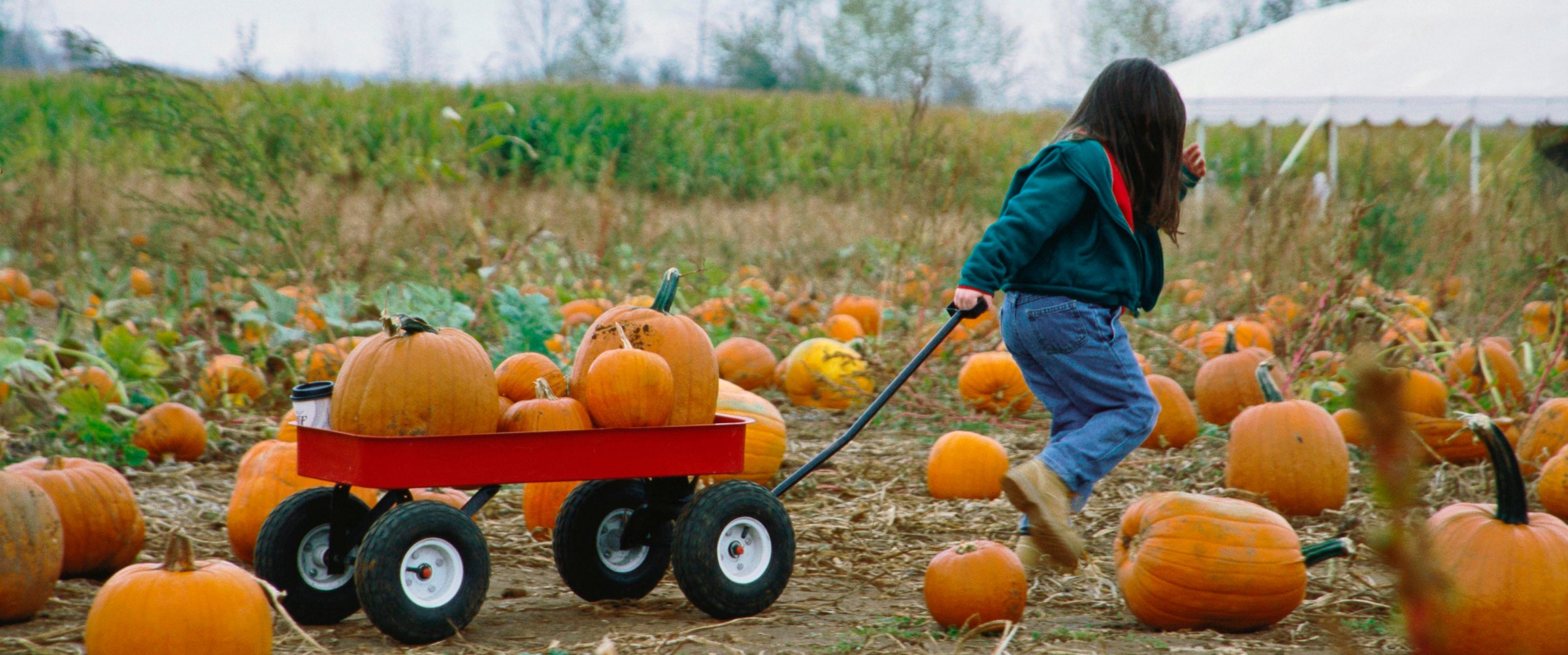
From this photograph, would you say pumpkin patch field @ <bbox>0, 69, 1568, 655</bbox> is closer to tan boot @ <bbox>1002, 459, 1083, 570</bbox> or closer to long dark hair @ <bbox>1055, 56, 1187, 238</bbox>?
tan boot @ <bbox>1002, 459, 1083, 570</bbox>

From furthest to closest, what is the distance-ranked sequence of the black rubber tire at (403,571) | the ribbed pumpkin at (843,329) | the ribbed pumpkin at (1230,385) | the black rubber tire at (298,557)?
1. the ribbed pumpkin at (843,329)
2. the ribbed pumpkin at (1230,385)
3. the black rubber tire at (298,557)
4. the black rubber tire at (403,571)

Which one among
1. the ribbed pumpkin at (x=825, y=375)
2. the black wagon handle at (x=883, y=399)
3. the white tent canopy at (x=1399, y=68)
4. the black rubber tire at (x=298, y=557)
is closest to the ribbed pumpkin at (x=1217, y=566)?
the black wagon handle at (x=883, y=399)

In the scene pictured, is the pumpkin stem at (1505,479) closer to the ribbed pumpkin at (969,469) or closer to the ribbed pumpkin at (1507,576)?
the ribbed pumpkin at (1507,576)

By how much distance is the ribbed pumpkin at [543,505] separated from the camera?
3561mm

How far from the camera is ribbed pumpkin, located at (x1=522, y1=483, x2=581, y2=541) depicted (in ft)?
11.7

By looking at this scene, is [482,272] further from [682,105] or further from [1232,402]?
[682,105]

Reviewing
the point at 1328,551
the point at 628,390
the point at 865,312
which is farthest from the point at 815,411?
the point at 1328,551

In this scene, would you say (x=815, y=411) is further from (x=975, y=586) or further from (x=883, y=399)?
(x=975, y=586)

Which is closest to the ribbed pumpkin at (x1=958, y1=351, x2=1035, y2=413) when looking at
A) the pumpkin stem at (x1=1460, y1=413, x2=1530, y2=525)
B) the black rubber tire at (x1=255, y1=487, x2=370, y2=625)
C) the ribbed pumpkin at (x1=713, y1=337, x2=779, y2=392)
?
the ribbed pumpkin at (x1=713, y1=337, x2=779, y2=392)

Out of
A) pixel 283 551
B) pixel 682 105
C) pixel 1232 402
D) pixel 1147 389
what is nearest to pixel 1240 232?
pixel 1232 402

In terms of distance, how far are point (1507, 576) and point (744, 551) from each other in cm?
160

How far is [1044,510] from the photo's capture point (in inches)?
116

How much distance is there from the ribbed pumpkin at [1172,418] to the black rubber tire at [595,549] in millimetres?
2308

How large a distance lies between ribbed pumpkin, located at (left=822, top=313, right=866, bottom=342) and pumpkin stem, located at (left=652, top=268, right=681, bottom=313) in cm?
312
